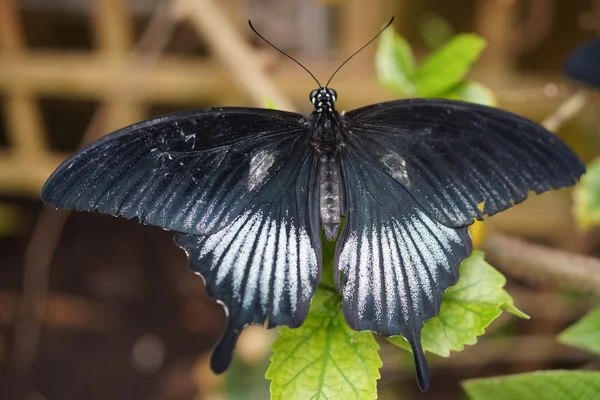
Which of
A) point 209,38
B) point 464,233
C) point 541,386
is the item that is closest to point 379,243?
point 464,233

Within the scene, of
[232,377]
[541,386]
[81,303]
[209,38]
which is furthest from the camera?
[81,303]

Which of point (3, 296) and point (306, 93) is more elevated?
point (306, 93)

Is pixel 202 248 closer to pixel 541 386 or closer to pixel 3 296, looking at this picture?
pixel 541 386

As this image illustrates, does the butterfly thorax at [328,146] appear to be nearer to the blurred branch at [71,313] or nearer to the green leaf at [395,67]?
the green leaf at [395,67]

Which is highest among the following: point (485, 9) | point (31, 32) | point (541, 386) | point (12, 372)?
point (31, 32)

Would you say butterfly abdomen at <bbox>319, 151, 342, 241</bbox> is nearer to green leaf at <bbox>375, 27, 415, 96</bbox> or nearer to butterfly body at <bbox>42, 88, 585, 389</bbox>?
butterfly body at <bbox>42, 88, 585, 389</bbox>

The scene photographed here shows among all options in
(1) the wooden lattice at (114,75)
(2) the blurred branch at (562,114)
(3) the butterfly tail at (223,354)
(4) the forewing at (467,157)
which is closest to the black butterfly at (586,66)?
(2) the blurred branch at (562,114)

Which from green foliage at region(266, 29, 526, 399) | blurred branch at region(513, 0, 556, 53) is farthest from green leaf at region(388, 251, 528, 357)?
blurred branch at region(513, 0, 556, 53)
